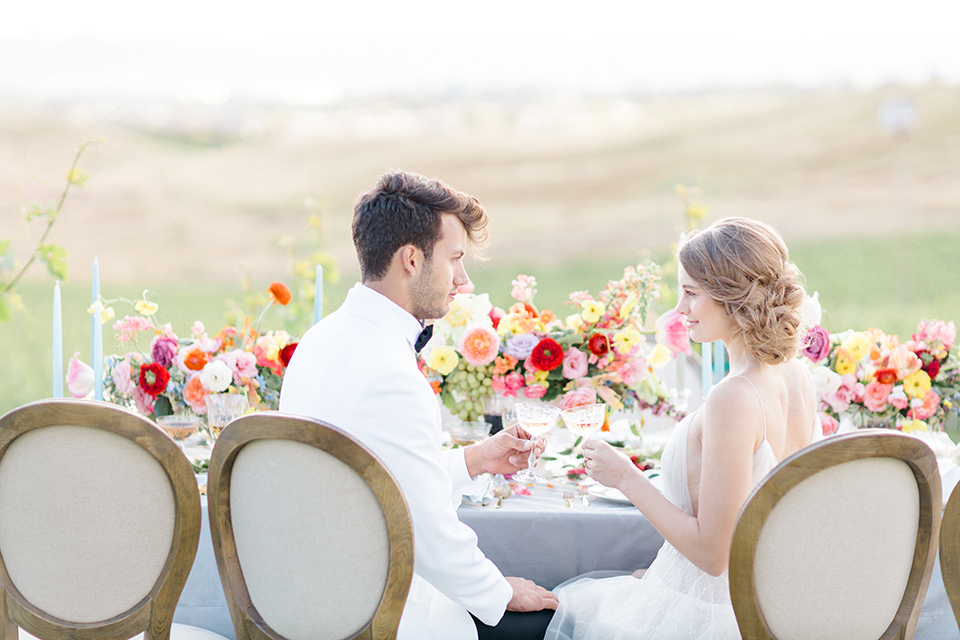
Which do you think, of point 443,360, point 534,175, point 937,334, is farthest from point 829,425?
point 534,175

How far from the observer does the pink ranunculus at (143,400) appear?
7.32 ft

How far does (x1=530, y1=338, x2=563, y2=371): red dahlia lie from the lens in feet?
7.02

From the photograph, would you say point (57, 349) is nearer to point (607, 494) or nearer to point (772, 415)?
point (607, 494)

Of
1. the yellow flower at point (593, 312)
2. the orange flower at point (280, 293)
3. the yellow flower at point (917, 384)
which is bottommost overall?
the yellow flower at point (917, 384)

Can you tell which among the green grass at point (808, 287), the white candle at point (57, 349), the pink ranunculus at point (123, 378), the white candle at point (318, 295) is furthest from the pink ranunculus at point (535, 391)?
the green grass at point (808, 287)

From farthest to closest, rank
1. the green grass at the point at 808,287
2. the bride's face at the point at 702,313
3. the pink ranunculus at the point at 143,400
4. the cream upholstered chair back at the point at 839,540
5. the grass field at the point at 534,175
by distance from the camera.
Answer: the grass field at the point at 534,175, the green grass at the point at 808,287, the pink ranunculus at the point at 143,400, the bride's face at the point at 702,313, the cream upholstered chair back at the point at 839,540

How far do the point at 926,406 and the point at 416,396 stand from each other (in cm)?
136

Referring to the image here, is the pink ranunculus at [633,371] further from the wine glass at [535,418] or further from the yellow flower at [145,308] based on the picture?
the yellow flower at [145,308]

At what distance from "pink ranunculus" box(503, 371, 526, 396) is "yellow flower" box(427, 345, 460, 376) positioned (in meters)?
0.13

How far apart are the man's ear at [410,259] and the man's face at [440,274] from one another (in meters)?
0.01

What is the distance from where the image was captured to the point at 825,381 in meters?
2.14

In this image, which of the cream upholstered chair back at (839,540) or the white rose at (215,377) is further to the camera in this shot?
the white rose at (215,377)

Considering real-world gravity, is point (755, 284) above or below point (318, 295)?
above

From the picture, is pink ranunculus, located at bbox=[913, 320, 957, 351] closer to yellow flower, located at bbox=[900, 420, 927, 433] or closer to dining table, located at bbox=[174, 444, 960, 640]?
yellow flower, located at bbox=[900, 420, 927, 433]
